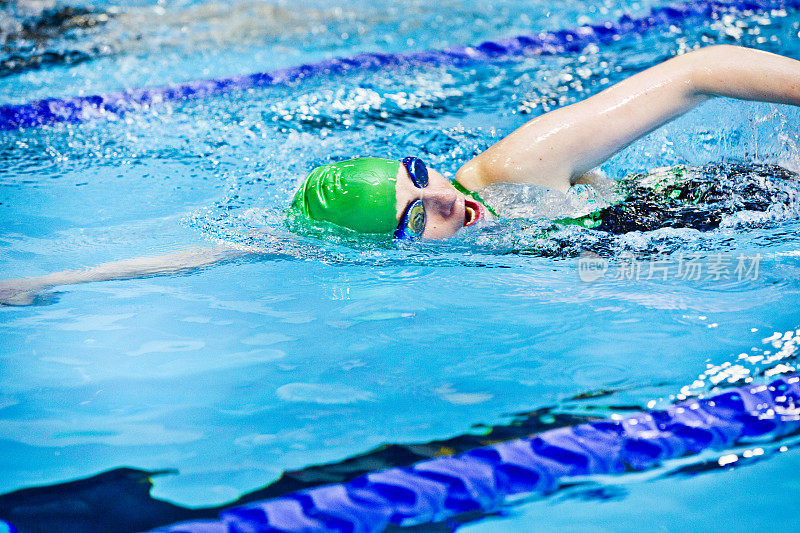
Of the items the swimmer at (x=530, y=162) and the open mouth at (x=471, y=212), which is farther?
the open mouth at (x=471, y=212)

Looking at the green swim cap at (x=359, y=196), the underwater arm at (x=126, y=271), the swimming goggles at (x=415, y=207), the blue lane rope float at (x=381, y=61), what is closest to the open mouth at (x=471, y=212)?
the swimming goggles at (x=415, y=207)

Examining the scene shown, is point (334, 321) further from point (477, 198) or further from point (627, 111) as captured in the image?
point (627, 111)

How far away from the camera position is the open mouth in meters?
2.66

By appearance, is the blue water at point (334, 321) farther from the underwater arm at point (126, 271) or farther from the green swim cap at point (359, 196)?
the green swim cap at point (359, 196)

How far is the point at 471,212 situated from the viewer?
2.68m

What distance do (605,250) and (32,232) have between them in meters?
2.71

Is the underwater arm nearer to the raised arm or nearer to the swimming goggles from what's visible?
the swimming goggles

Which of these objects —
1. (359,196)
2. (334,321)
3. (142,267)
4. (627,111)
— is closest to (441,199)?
(359,196)

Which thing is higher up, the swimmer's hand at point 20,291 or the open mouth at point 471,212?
the open mouth at point 471,212

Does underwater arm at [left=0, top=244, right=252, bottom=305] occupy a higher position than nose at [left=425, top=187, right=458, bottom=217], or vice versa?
nose at [left=425, top=187, right=458, bottom=217]

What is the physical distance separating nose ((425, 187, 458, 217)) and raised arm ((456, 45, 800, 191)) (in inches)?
6.1

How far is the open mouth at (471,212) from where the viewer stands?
266 centimetres

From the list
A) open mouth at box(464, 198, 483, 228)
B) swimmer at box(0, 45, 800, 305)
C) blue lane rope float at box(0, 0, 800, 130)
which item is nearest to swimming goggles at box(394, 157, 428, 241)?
swimmer at box(0, 45, 800, 305)

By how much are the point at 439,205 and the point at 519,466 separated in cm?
115
